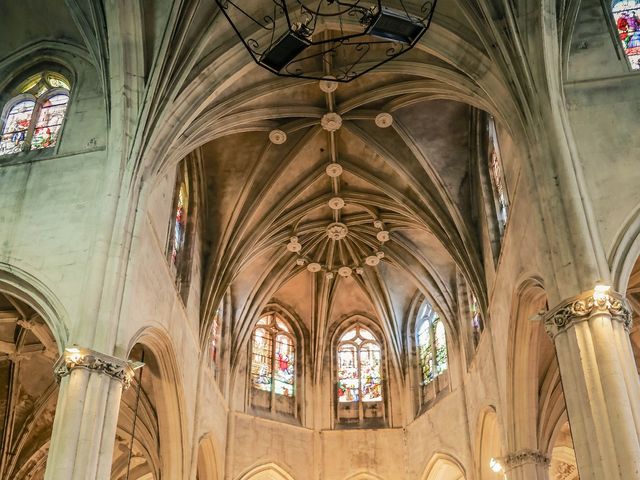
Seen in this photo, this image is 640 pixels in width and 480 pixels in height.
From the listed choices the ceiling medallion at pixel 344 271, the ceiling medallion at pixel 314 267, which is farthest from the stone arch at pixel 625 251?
the ceiling medallion at pixel 314 267

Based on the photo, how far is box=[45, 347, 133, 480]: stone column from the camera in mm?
11641

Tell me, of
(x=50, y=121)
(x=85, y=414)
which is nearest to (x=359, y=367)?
(x=50, y=121)

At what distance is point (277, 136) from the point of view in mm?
20281

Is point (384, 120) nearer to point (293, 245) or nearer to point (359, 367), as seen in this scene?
point (293, 245)

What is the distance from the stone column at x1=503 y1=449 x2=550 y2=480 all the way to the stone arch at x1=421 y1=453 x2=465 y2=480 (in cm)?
511

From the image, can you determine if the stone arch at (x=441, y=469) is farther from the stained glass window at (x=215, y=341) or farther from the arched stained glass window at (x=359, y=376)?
the stained glass window at (x=215, y=341)

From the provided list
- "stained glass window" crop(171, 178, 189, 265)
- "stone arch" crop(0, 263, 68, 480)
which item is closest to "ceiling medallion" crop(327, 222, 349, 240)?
"stained glass window" crop(171, 178, 189, 265)

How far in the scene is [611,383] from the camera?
10.7m

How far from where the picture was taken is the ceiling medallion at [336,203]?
2269 centimetres

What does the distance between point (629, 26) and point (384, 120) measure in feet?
21.7

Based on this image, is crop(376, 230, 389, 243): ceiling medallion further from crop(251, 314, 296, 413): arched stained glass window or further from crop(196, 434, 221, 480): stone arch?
crop(196, 434, 221, 480): stone arch

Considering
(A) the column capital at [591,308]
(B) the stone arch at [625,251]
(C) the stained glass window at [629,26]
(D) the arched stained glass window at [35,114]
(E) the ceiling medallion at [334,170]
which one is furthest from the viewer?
(E) the ceiling medallion at [334,170]

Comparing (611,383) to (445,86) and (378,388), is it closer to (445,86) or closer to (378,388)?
(445,86)

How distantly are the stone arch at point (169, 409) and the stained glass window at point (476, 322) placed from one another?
26.2 feet
